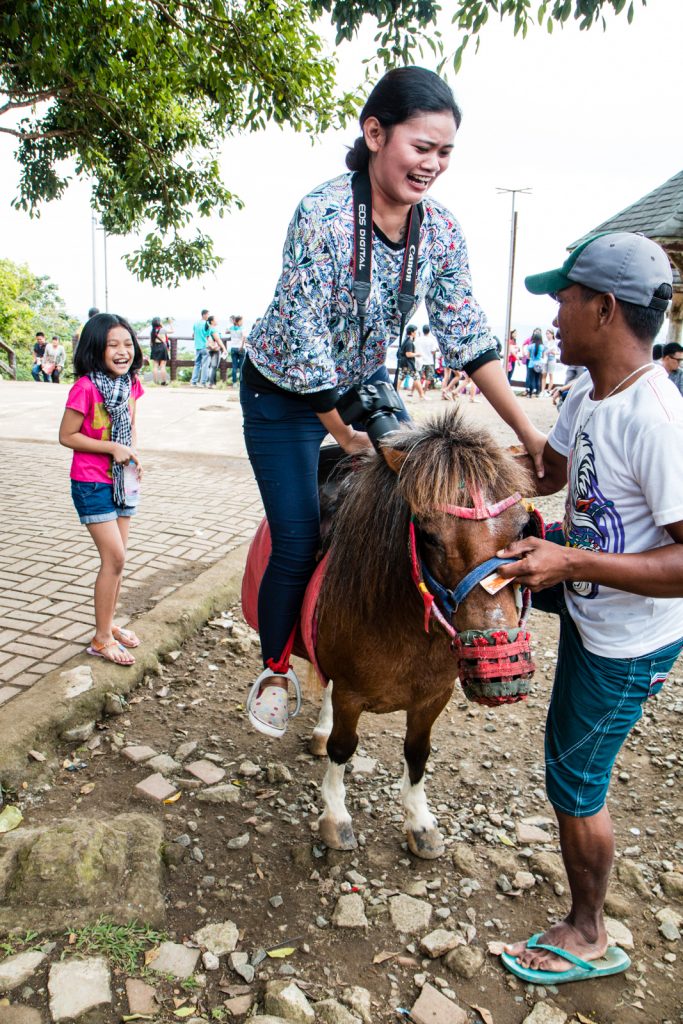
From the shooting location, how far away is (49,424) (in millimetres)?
12312

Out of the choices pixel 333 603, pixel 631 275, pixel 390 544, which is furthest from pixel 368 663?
pixel 631 275

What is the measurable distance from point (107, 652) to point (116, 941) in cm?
195

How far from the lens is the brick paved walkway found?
4359mm

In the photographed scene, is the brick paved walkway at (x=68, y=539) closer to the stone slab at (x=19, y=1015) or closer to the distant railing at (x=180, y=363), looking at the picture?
the stone slab at (x=19, y=1015)

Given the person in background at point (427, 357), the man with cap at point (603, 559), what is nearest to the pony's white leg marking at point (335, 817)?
the man with cap at point (603, 559)

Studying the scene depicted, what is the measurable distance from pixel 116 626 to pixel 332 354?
247 centimetres

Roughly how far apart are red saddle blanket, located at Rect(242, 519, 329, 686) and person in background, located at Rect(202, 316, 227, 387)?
57.6 ft

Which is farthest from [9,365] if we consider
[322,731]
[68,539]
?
[322,731]

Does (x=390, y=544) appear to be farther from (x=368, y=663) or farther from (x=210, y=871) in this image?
(x=210, y=871)

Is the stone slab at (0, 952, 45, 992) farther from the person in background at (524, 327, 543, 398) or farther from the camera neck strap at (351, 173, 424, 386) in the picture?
the person in background at (524, 327, 543, 398)

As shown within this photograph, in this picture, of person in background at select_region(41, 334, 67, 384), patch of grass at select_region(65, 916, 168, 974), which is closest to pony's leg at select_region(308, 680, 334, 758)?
patch of grass at select_region(65, 916, 168, 974)

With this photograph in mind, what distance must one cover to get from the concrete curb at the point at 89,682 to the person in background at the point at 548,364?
20.8m

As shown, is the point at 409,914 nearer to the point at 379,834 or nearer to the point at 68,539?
the point at 379,834

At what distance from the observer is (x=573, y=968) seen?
7.87 feet
